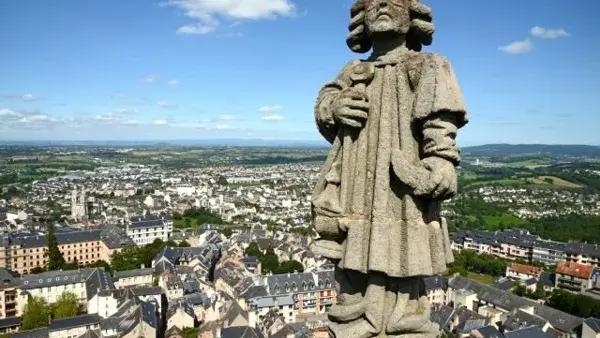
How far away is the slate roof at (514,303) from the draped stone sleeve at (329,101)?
52.9 m

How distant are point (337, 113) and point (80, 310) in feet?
186

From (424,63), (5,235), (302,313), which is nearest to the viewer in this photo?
(424,63)

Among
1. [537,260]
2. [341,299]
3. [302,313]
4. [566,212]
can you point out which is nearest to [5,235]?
[302,313]

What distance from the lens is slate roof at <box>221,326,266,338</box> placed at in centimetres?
3850

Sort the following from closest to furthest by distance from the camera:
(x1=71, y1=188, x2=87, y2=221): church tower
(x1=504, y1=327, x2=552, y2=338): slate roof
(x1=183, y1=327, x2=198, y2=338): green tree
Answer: (x1=504, y1=327, x2=552, y2=338): slate roof, (x1=183, y1=327, x2=198, y2=338): green tree, (x1=71, y1=188, x2=87, y2=221): church tower

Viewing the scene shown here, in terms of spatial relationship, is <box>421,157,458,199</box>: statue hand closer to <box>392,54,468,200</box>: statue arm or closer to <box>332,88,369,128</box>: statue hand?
<box>392,54,468,200</box>: statue arm

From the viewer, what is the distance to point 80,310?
54.0m

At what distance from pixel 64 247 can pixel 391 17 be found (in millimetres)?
84301

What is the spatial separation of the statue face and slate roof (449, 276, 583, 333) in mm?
53340

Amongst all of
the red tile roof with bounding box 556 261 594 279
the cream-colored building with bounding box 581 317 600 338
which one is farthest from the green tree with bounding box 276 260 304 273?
the red tile roof with bounding box 556 261 594 279

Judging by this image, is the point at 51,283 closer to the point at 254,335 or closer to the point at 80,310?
the point at 80,310

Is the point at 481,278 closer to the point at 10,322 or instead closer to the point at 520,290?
the point at 520,290

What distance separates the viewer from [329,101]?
6.50 m

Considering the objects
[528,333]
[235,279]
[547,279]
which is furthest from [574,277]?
[235,279]
